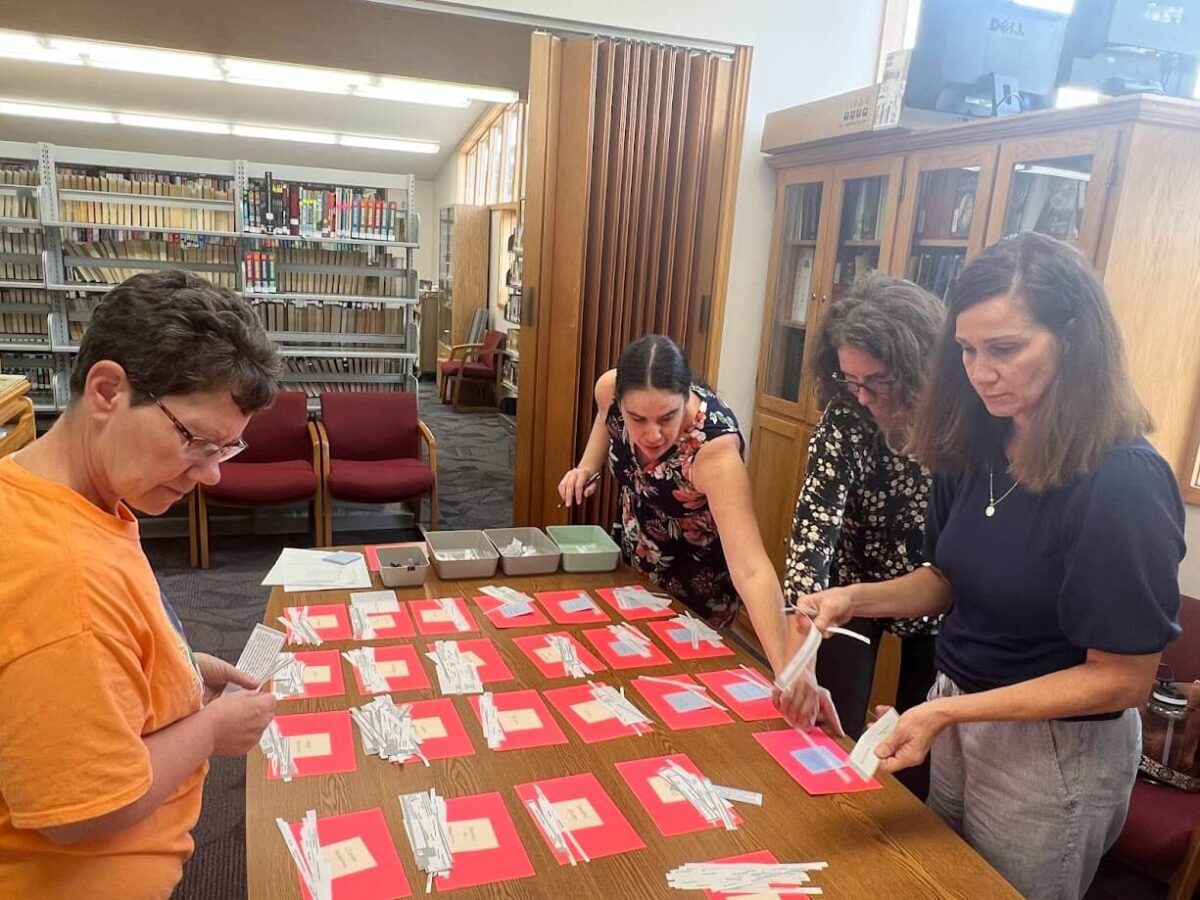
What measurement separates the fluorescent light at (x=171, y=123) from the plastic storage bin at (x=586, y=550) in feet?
31.7

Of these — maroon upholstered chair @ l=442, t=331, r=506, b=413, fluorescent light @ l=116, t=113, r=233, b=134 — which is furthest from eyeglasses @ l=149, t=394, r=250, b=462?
fluorescent light @ l=116, t=113, r=233, b=134

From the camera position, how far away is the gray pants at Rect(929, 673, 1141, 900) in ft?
4.24

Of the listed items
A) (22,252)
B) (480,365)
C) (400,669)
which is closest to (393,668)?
(400,669)

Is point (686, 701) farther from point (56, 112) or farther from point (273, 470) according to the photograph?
point (56, 112)

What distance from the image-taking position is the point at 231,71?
6.85 meters

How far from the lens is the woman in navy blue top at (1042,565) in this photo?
1.17 m

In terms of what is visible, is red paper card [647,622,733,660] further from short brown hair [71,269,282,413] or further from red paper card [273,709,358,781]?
short brown hair [71,269,282,413]

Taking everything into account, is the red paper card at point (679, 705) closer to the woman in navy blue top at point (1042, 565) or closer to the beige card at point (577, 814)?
the beige card at point (577, 814)

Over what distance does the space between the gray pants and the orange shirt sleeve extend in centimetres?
127

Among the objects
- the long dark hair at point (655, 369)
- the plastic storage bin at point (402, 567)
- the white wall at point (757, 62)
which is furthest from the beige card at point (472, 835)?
the white wall at point (757, 62)

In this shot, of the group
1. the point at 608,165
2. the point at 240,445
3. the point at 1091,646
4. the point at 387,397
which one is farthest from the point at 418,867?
the point at 387,397

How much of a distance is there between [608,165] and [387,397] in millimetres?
1919

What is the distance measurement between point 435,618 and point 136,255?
13.4 ft

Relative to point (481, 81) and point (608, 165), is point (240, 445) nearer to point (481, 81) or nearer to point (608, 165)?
point (608, 165)
